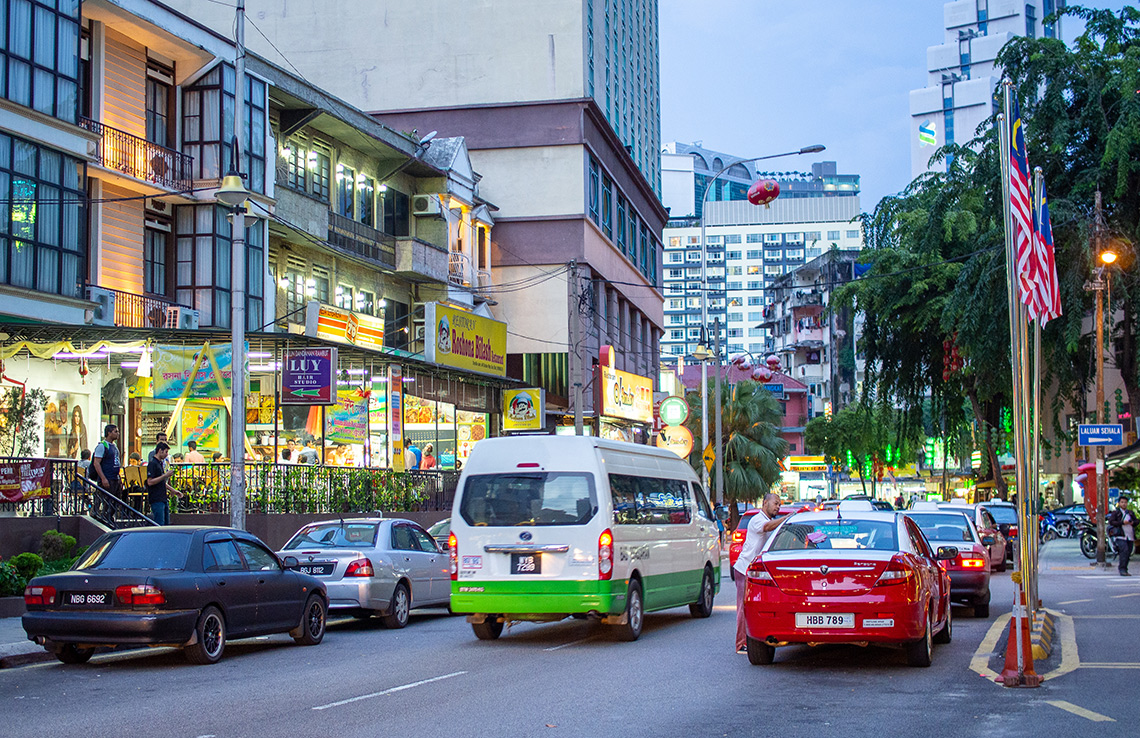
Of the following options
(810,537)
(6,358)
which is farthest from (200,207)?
(810,537)

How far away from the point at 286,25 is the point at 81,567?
44.1 m

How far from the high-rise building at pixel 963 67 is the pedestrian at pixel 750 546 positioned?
145 metres

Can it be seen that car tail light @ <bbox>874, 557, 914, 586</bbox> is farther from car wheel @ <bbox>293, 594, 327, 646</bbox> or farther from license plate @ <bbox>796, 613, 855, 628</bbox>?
car wheel @ <bbox>293, 594, 327, 646</bbox>

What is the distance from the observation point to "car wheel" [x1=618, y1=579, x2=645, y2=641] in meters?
15.6

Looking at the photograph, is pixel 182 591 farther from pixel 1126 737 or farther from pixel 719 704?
pixel 1126 737

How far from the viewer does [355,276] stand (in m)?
39.4

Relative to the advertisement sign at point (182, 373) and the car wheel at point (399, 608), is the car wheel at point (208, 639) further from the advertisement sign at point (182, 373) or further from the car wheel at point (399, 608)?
the advertisement sign at point (182, 373)

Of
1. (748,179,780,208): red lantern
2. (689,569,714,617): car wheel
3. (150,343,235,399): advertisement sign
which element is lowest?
(689,569,714,617): car wheel

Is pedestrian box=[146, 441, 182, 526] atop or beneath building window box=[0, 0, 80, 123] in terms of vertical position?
beneath

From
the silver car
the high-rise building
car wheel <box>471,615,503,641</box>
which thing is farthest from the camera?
the high-rise building

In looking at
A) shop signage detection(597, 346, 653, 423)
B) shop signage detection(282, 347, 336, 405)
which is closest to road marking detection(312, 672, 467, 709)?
shop signage detection(282, 347, 336, 405)

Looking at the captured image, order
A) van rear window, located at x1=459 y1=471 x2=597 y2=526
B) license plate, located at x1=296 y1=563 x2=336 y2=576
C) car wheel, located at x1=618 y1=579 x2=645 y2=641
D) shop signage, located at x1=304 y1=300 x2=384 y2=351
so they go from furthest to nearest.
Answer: shop signage, located at x1=304 y1=300 x2=384 y2=351 → license plate, located at x1=296 y1=563 x2=336 y2=576 → car wheel, located at x1=618 y1=579 x2=645 y2=641 → van rear window, located at x1=459 y1=471 x2=597 y2=526

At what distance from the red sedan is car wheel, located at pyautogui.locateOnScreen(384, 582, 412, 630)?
6773mm

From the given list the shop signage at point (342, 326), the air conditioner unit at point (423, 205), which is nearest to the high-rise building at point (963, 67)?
the air conditioner unit at point (423, 205)
